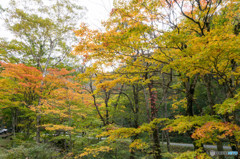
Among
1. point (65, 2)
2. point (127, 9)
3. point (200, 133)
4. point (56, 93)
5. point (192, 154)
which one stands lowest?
→ point (192, 154)

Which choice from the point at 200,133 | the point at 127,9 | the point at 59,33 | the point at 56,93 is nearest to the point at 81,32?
the point at 127,9

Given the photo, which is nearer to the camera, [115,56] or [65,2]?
[115,56]

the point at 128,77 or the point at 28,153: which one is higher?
the point at 128,77

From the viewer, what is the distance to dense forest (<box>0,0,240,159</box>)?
11.4ft

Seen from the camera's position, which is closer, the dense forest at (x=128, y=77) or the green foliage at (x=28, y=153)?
the dense forest at (x=128, y=77)

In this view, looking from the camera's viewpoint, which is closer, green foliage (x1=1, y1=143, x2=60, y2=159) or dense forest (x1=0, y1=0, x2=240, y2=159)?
dense forest (x1=0, y1=0, x2=240, y2=159)

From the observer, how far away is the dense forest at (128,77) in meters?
3.47

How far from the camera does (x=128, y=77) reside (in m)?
6.25

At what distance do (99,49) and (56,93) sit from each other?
6.63 meters

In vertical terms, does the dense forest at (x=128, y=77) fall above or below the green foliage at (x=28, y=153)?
above

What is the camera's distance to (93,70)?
4.84 meters

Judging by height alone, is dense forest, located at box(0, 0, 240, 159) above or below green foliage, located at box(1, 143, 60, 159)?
above

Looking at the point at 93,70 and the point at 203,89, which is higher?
the point at 93,70

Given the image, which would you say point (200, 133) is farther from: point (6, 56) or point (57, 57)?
point (6, 56)
